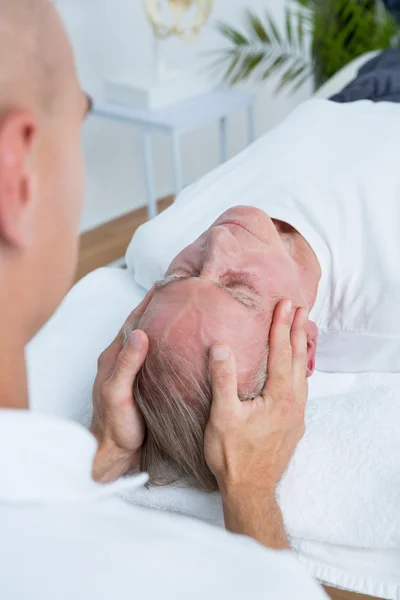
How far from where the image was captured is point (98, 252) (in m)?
3.00

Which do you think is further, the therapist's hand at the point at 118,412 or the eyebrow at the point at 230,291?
the eyebrow at the point at 230,291

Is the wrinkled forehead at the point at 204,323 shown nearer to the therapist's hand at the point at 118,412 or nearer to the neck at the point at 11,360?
the therapist's hand at the point at 118,412

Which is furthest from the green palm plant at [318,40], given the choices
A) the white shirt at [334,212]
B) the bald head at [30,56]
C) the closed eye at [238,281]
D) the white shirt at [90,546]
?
the white shirt at [90,546]

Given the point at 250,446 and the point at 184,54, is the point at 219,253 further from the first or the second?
the point at 184,54

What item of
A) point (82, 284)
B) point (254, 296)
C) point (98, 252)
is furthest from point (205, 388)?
point (98, 252)

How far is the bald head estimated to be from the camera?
511 mm

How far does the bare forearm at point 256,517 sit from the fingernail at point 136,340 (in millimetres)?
246

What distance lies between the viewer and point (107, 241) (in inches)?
122

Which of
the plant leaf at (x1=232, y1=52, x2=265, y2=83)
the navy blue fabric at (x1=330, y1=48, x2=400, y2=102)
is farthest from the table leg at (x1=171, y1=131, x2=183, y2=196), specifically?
the plant leaf at (x1=232, y1=52, x2=265, y2=83)

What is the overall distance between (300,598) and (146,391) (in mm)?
636

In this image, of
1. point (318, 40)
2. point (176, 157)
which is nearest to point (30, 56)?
point (176, 157)

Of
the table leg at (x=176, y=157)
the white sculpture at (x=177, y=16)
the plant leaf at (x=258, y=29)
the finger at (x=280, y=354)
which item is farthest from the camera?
the plant leaf at (x=258, y=29)

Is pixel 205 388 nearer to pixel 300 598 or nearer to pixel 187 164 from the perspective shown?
pixel 300 598

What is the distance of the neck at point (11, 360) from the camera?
0.54 meters
